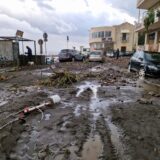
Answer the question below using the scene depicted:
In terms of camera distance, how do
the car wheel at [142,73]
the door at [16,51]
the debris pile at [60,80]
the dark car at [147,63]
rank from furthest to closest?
the door at [16,51]
the car wheel at [142,73]
the dark car at [147,63]
the debris pile at [60,80]

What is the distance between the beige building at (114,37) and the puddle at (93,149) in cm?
7523

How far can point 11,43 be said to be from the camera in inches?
922

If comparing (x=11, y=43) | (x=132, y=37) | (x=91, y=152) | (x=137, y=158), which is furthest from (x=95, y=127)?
(x=132, y=37)

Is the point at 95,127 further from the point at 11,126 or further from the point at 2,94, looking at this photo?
the point at 2,94

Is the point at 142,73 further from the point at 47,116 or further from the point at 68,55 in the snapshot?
the point at 68,55

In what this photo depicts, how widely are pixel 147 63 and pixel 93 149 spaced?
12008 millimetres

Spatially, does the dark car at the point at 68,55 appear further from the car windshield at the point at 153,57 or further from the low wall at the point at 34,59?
the car windshield at the point at 153,57

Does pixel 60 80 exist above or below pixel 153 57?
below

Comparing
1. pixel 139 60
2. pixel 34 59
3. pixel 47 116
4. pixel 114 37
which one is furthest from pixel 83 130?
pixel 114 37

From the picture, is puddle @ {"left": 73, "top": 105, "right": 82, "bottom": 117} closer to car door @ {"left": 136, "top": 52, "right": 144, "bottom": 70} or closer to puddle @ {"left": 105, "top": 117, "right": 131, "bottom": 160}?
puddle @ {"left": 105, "top": 117, "right": 131, "bottom": 160}

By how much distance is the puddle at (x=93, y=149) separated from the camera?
4256 millimetres

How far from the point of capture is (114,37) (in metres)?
83.4

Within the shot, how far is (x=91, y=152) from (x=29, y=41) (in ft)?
74.9

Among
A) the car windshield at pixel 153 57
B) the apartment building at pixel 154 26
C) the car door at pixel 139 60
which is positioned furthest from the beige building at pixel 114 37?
the car windshield at pixel 153 57
